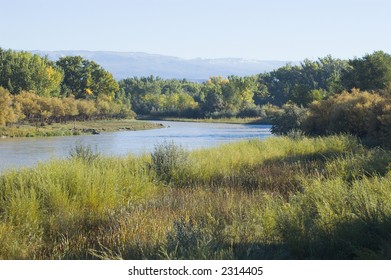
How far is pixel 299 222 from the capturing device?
24.5 feet

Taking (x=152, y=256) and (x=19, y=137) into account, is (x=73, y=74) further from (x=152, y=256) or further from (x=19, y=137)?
(x=152, y=256)

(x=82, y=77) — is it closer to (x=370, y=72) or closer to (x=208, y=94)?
(x=208, y=94)

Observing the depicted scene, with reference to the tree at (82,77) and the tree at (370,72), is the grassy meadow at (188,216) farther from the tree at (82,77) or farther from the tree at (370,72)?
the tree at (82,77)

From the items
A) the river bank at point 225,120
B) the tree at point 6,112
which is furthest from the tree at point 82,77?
the tree at point 6,112

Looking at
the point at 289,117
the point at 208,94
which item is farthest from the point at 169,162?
the point at 208,94

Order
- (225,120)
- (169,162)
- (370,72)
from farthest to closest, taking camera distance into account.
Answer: (225,120) → (370,72) → (169,162)

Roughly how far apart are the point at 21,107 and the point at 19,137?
13.4 metres

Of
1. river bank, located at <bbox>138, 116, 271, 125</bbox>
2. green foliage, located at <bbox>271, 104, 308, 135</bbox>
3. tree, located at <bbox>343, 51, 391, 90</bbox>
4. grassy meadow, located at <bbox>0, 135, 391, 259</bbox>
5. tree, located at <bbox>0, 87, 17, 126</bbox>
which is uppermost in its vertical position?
tree, located at <bbox>343, 51, 391, 90</bbox>

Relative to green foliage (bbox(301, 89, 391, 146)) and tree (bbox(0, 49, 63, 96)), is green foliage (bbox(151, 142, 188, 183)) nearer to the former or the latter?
green foliage (bbox(301, 89, 391, 146))

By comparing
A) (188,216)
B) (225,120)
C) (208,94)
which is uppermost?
(188,216)

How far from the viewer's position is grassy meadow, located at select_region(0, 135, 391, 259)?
6.82 meters

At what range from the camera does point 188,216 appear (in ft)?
27.6

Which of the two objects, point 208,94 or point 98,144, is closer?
point 98,144

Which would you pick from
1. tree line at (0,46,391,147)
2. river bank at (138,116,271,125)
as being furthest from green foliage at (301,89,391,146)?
river bank at (138,116,271,125)
